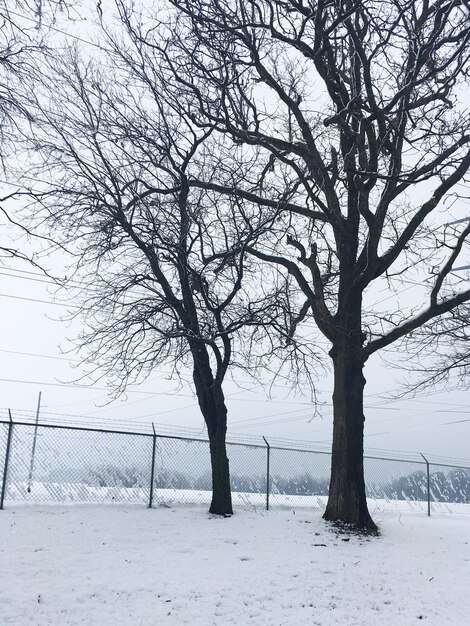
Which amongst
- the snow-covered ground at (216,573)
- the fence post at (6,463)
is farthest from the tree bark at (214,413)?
the fence post at (6,463)

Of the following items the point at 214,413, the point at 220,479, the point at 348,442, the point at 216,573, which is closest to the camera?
the point at 216,573

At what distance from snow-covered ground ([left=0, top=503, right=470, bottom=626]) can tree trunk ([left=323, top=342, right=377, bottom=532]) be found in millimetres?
529

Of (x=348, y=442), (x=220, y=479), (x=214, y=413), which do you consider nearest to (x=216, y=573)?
(x=348, y=442)

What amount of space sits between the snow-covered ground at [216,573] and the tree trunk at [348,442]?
53cm

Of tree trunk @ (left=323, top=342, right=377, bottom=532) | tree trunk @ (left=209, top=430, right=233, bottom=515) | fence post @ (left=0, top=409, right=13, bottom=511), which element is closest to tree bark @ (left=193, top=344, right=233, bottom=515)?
tree trunk @ (left=209, top=430, right=233, bottom=515)

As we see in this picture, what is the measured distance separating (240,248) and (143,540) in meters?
5.28

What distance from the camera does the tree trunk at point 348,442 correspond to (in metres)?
10.7

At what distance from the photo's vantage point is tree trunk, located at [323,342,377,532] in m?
10.7

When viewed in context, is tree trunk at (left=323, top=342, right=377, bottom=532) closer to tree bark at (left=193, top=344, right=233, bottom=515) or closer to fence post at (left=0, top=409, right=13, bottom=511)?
tree bark at (left=193, top=344, right=233, bottom=515)

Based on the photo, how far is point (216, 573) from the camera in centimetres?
684

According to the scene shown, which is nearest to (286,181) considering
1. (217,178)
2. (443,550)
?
(217,178)

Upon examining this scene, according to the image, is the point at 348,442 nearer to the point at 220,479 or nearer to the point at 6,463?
the point at 220,479

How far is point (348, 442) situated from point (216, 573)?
190 inches

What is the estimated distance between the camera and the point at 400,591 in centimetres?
680
